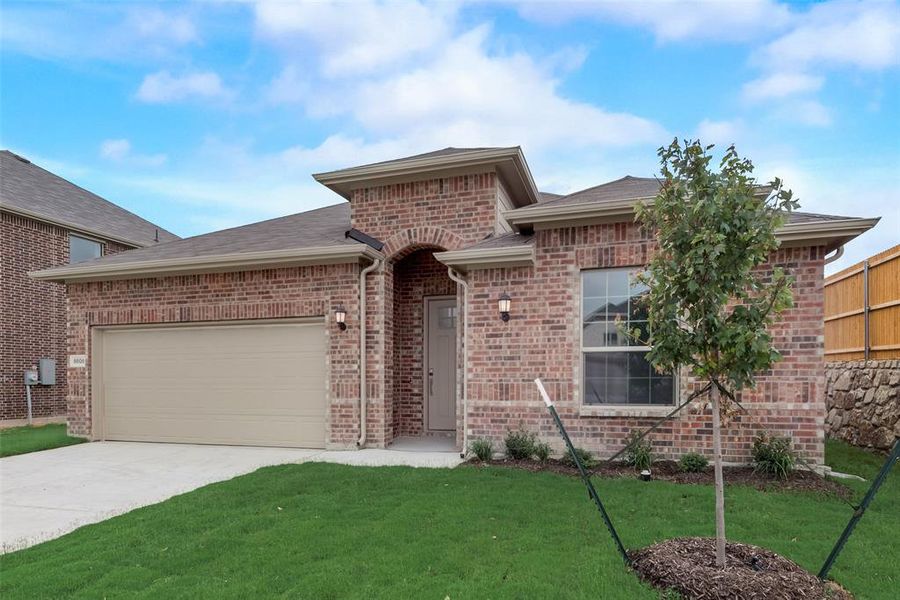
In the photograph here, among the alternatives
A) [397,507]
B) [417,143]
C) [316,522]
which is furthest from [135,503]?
[417,143]

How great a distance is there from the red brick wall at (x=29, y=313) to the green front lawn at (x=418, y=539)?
11.2m

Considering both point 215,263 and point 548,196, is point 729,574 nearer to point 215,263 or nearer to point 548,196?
point 215,263

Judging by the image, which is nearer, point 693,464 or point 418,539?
point 418,539

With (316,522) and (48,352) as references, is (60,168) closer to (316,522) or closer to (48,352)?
(48,352)

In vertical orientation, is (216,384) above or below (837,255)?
below

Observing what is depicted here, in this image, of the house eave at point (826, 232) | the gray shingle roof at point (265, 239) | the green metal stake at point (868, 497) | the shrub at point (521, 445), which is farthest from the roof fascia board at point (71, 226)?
the green metal stake at point (868, 497)

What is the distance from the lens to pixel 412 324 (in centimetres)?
935

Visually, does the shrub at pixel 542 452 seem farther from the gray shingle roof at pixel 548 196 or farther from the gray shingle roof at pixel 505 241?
the gray shingle roof at pixel 548 196

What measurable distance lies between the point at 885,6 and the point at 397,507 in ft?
29.8

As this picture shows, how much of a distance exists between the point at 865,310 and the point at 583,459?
598 centimetres

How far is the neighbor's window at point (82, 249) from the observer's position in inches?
577

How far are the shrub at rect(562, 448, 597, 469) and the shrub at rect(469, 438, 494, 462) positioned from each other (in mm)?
1001

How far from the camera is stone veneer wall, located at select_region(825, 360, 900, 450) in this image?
7684mm

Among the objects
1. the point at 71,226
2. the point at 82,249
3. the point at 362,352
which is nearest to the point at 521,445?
the point at 362,352
